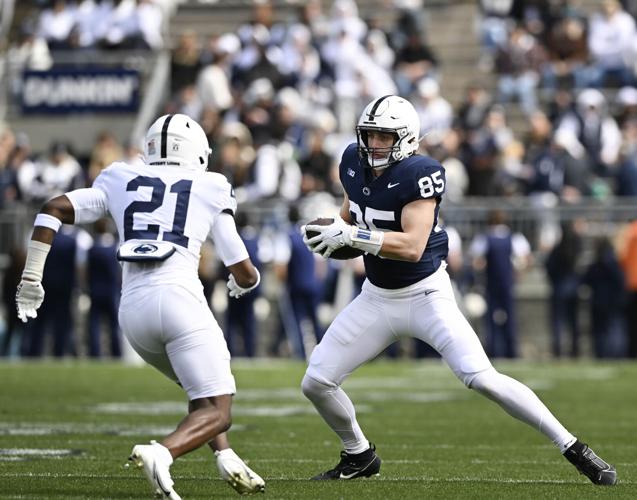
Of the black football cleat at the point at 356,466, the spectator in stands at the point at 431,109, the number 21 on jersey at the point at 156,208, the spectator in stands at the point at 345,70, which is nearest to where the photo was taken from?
the number 21 on jersey at the point at 156,208

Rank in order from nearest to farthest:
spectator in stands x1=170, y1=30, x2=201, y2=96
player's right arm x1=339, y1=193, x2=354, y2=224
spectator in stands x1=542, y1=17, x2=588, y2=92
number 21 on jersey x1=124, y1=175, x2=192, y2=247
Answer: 1. number 21 on jersey x1=124, y1=175, x2=192, y2=247
2. player's right arm x1=339, y1=193, x2=354, y2=224
3. spectator in stands x1=542, y1=17, x2=588, y2=92
4. spectator in stands x1=170, y1=30, x2=201, y2=96

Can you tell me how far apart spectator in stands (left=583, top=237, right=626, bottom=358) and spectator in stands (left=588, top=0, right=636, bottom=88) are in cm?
346

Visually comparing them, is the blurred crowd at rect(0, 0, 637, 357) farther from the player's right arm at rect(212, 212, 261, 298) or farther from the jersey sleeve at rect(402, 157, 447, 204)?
the player's right arm at rect(212, 212, 261, 298)

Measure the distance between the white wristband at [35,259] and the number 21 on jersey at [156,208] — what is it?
Answer: 37cm

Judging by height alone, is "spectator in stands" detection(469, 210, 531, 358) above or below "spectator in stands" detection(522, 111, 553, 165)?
below

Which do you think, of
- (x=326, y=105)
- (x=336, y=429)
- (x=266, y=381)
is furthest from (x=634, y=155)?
(x=336, y=429)

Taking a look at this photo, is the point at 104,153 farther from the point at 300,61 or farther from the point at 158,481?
the point at 158,481

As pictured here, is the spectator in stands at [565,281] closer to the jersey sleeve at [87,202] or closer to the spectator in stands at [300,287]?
the spectator in stands at [300,287]

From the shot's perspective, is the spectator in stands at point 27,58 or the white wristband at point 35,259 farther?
the spectator in stands at point 27,58

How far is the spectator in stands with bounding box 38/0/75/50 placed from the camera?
2365 centimetres

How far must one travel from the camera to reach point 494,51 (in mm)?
23203

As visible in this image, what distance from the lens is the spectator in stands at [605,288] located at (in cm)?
1875

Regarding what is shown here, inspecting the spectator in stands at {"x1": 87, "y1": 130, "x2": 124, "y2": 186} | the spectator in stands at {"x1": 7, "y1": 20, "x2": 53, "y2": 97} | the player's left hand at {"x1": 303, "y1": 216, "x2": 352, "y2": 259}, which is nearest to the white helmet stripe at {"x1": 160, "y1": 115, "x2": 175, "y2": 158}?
the player's left hand at {"x1": 303, "y1": 216, "x2": 352, "y2": 259}

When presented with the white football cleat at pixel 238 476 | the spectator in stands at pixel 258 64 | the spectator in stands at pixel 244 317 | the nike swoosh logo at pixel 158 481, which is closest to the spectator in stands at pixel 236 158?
the spectator in stands at pixel 244 317
